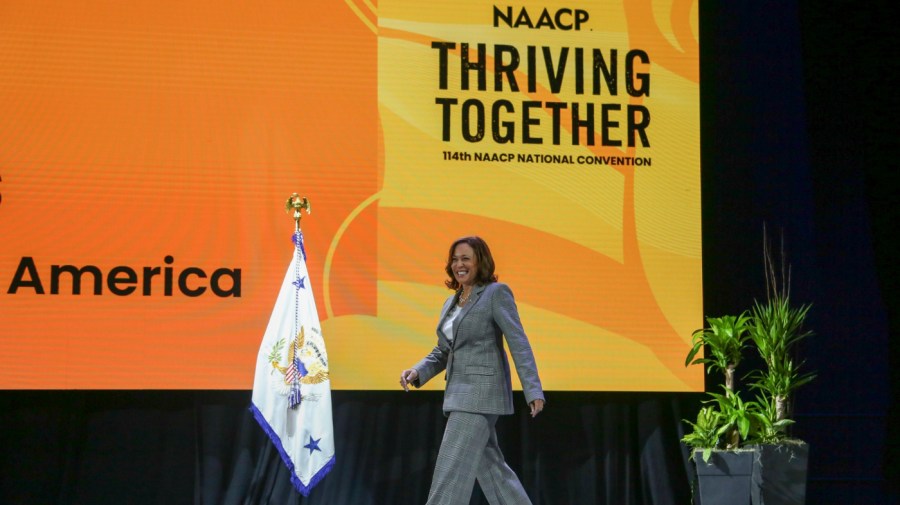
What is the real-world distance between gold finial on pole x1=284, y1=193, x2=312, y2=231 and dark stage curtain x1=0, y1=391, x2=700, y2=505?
38.3 inches

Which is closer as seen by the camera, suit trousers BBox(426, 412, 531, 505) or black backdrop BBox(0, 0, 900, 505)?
suit trousers BBox(426, 412, 531, 505)

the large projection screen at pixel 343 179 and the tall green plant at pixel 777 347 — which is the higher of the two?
the large projection screen at pixel 343 179

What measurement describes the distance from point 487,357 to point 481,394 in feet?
0.50

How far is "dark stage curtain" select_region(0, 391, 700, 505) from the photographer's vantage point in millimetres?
4711

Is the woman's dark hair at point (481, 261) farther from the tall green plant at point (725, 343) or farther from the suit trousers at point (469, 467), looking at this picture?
the tall green plant at point (725, 343)

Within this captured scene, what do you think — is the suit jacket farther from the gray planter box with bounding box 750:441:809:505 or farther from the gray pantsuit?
the gray planter box with bounding box 750:441:809:505

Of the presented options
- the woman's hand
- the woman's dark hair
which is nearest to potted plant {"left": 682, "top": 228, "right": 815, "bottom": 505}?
the woman's dark hair

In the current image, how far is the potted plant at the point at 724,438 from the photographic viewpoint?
446cm

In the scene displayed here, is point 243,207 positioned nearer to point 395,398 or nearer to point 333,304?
point 333,304

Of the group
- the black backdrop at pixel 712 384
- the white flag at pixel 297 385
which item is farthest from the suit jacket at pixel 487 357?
the black backdrop at pixel 712 384

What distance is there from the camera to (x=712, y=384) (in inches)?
203

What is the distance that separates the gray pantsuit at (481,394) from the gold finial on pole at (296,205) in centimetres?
121

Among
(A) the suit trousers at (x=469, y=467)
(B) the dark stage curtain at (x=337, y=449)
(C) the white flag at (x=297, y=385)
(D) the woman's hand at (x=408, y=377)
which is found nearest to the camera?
(A) the suit trousers at (x=469, y=467)

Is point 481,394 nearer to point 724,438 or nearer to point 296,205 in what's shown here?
point 296,205
